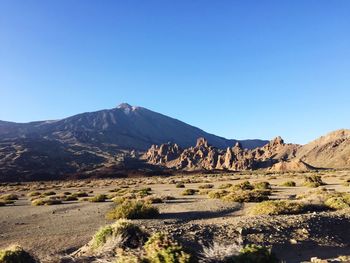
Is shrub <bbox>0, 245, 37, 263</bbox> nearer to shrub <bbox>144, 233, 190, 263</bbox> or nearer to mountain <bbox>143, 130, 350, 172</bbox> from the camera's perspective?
shrub <bbox>144, 233, 190, 263</bbox>

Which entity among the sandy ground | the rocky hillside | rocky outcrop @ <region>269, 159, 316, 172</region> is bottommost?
the sandy ground

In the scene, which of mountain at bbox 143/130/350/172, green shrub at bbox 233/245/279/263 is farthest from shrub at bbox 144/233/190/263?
mountain at bbox 143/130/350/172

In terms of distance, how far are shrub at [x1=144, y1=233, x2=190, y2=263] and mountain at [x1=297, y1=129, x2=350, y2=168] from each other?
130 meters

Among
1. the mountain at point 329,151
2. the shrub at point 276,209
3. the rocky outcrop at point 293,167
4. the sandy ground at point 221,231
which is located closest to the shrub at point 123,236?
the sandy ground at point 221,231

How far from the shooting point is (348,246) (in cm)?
1527

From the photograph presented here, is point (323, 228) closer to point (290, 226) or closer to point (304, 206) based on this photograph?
point (290, 226)

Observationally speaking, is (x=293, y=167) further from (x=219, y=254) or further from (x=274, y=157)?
(x=219, y=254)

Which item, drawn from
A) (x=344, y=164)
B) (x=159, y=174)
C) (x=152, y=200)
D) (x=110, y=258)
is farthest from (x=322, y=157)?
(x=110, y=258)

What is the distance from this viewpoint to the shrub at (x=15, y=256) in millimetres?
10031

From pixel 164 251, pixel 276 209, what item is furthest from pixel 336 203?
pixel 164 251

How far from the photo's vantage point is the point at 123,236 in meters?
12.0

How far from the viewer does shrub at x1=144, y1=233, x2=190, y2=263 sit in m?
9.12

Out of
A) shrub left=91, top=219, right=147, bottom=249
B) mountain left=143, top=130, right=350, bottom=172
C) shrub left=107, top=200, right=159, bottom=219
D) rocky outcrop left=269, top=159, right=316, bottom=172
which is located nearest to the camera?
shrub left=91, top=219, right=147, bottom=249

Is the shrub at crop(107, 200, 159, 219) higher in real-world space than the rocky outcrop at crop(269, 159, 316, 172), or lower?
lower
